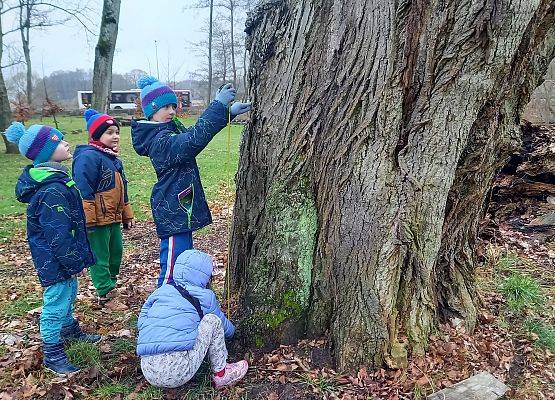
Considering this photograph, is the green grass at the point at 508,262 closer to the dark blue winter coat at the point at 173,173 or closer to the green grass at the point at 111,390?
the dark blue winter coat at the point at 173,173

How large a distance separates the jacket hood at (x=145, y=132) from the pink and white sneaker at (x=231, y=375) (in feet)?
5.59

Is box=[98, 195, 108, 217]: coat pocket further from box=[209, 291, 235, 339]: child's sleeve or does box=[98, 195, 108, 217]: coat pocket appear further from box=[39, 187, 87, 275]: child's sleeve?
box=[209, 291, 235, 339]: child's sleeve

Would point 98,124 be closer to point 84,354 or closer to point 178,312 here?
point 84,354

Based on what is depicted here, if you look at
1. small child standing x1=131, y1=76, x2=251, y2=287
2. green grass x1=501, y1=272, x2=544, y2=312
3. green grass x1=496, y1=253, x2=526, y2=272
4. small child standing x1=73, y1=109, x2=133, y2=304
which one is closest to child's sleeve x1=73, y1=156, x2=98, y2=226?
small child standing x1=73, y1=109, x2=133, y2=304

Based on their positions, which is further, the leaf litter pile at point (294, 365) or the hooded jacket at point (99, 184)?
the hooded jacket at point (99, 184)

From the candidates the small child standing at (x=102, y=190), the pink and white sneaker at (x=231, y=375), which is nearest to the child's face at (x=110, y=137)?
the small child standing at (x=102, y=190)

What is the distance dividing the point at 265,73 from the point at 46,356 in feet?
8.46

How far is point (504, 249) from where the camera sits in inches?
218

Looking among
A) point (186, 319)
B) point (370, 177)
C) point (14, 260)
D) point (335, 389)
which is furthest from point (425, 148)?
point (14, 260)

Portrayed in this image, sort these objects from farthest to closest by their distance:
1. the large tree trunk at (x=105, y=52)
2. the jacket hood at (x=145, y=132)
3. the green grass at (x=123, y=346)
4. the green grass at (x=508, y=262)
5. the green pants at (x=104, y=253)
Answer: the large tree trunk at (x=105, y=52)
the green grass at (x=508, y=262)
the green pants at (x=104, y=253)
the green grass at (x=123, y=346)
the jacket hood at (x=145, y=132)

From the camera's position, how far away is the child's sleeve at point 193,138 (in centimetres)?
344

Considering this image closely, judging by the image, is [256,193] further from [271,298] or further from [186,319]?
[186,319]

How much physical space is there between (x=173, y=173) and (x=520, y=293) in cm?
Answer: 322

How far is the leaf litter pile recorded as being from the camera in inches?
123
